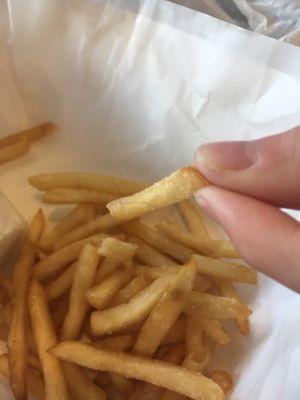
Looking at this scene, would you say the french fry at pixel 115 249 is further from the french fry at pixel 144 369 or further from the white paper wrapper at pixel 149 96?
the white paper wrapper at pixel 149 96

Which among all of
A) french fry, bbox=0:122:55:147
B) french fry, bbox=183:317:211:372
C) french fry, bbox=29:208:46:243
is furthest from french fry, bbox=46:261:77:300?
french fry, bbox=0:122:55:147

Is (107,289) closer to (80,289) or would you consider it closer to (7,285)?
(80,289)

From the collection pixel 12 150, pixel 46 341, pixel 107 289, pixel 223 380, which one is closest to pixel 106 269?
pixel 107 289

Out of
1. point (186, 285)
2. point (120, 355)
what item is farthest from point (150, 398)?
point (186, 285)

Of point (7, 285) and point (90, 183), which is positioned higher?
point (90, 183)

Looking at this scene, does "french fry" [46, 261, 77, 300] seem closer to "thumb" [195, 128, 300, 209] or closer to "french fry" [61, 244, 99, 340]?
"french fry" [61, 244, 99, 340]

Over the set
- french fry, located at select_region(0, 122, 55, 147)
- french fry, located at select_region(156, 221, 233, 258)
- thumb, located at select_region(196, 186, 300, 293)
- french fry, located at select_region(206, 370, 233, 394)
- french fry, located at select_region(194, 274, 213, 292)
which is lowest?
french fry, located at select_region(206, 370, 233, 394)

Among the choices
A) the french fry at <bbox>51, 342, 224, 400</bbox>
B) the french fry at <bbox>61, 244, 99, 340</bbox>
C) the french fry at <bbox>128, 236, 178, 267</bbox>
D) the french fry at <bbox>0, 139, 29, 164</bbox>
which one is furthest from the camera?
the french fry at <bbox>0, 139, 29, 164</bbox>

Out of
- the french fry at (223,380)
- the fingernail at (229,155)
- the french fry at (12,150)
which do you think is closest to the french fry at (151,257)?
the french fry at (223,380)
